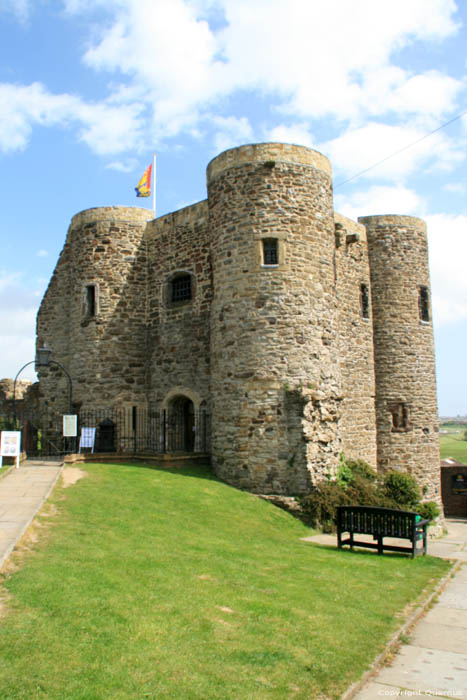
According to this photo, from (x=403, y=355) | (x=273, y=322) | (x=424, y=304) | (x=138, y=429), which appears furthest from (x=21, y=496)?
(x=424, y=304)

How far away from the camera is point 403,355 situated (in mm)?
22781

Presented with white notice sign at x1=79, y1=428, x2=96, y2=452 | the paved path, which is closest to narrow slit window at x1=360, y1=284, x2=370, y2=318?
white notice sign at x1=79, y1=428, x2=96, y2=452

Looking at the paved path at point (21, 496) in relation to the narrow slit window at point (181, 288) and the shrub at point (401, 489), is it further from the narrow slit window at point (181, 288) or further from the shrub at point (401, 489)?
the shrub at point (401, 489)

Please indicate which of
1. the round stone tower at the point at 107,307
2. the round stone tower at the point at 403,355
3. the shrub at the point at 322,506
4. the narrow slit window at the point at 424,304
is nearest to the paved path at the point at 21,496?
the round stone tower at the point at 107,307

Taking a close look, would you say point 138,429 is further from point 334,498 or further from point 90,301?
point 334,498

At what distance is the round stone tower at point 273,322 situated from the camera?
52.2 feet

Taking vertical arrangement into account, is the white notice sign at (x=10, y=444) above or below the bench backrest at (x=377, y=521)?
above

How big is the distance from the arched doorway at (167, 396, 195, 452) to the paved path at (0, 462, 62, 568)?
15.1 ft

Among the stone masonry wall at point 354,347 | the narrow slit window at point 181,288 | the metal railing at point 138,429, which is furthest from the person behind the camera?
the stone masonry wall at point 354,347

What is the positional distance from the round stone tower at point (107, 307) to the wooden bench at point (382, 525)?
10.8 m

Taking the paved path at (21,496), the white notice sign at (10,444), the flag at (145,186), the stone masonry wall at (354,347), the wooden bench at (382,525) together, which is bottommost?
the wooden bench at (382,525)

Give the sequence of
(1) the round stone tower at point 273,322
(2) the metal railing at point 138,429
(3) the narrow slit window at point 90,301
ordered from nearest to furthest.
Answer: (1) the round stone tower at point 273,322 → (2) the metal railing at point 138,429 → (3) the narrow slit window at point 90,301

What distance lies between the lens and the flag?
24.8 m

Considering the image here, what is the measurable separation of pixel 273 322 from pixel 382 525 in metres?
6.52
